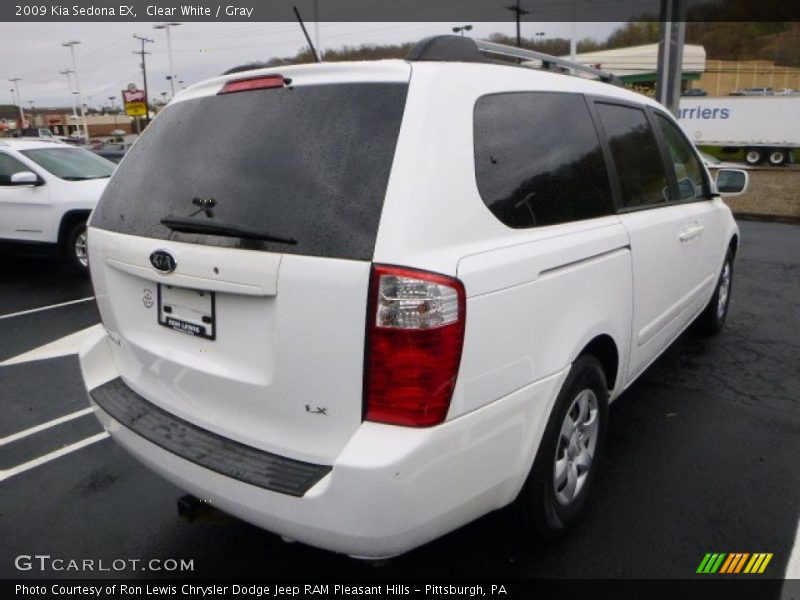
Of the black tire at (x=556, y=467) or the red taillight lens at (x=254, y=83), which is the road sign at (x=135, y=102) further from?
the black tire at (x=556, y=467)

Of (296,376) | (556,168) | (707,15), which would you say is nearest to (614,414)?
(556,168)

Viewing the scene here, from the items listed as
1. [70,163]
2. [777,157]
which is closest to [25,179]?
[70,163]

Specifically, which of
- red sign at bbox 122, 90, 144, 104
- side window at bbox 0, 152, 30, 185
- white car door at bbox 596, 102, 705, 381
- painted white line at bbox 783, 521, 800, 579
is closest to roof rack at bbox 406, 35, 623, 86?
white car door at bbox 596, 102, 705, 381

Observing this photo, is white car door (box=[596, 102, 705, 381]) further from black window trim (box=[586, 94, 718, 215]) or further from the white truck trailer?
the white truck trailer

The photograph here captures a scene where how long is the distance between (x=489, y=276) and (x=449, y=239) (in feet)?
0.57

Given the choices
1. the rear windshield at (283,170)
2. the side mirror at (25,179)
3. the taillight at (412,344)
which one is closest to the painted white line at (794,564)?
the taillight at (412,344)

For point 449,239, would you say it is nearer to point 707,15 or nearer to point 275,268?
point 275,268

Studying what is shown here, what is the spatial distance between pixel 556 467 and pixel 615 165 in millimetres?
1447

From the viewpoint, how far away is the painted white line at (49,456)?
336 centimetres

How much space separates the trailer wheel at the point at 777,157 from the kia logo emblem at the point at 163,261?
31525 mm

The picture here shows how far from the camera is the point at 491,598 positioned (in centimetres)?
241

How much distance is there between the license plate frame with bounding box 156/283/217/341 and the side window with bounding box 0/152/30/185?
7.11 metres

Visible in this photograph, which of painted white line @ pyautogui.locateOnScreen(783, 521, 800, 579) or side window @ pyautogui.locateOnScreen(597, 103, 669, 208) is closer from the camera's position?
painted white line @ pyautogui.locateOnScreen(783, 521, 800, 579)

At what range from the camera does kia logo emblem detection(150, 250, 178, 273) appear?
7.07ft
